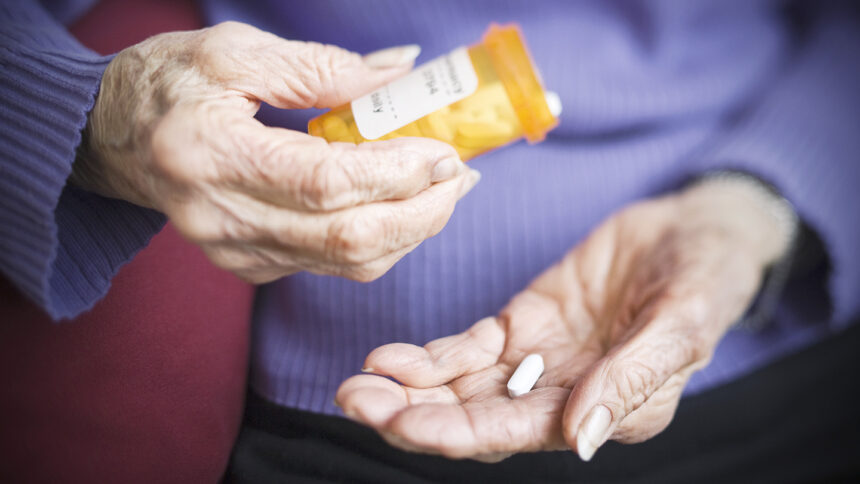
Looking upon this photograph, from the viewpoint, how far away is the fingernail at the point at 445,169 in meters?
0.46

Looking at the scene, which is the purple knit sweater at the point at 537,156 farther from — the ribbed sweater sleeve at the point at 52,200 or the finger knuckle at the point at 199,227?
the finger knuckle at the point at 199,227

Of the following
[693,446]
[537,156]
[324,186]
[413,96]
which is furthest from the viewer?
[537,156]

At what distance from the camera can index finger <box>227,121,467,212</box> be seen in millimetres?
405

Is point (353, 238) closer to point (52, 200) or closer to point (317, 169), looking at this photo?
point (317, 169)

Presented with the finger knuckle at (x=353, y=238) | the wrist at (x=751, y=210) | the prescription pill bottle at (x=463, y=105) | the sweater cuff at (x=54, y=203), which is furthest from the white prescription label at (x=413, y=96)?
the wrist at (x=751, y=210)

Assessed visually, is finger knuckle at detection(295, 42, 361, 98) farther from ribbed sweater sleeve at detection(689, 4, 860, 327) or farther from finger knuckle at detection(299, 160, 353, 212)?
ribbed sweater sleeve at detection(689, 4, 860, 327)

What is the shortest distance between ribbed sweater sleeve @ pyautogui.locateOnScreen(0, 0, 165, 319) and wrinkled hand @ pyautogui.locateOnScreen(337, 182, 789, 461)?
26cm

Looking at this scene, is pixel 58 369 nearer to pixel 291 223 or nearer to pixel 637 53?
pixel 291 223

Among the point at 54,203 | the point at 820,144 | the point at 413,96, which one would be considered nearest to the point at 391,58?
the point at 413,96

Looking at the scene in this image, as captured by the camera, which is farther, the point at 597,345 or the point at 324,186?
the point at 597,345

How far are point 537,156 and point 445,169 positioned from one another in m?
0.39

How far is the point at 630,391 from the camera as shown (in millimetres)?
486

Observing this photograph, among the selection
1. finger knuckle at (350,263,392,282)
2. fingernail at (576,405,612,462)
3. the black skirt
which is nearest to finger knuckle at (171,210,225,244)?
finger knuckle at (350,263,392,282)

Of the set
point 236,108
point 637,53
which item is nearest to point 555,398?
point 236,108
